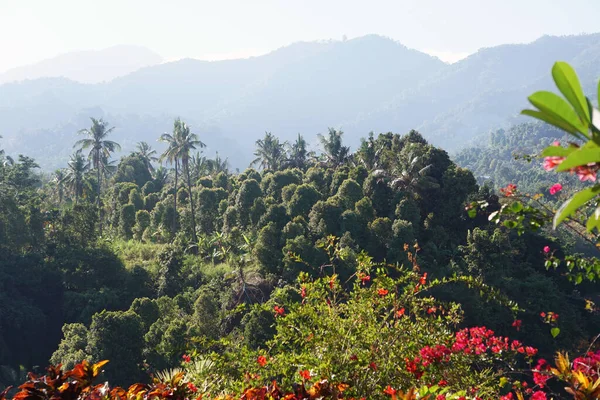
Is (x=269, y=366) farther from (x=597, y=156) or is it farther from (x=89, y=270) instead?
(x=89, y=270)

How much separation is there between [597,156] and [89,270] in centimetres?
3214

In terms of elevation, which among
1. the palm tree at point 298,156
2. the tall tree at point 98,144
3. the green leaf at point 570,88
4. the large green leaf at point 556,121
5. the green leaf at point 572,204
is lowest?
the palm tree at point 298,156

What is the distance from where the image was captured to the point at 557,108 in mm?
1764

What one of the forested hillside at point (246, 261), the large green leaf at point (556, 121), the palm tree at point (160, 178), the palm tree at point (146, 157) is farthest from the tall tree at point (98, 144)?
the large green leaf at point (556, 121)

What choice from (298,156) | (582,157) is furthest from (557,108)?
(298,156)

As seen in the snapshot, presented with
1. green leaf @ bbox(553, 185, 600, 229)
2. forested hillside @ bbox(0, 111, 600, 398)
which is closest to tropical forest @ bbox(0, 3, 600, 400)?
forested hillside @ bbox(0, 111, 600, 398)

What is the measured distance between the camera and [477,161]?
14475 centimetres

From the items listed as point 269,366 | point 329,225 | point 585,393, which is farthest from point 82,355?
point 585,393

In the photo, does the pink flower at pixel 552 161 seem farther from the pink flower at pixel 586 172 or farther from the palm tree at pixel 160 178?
the palm tree at pixel 160 178

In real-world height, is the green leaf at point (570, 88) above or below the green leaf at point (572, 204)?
above

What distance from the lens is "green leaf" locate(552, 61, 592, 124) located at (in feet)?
5.81

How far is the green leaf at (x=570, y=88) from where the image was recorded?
1.77 m

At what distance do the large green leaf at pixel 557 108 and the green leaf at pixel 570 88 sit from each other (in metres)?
0.03

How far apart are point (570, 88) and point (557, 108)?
9cm
